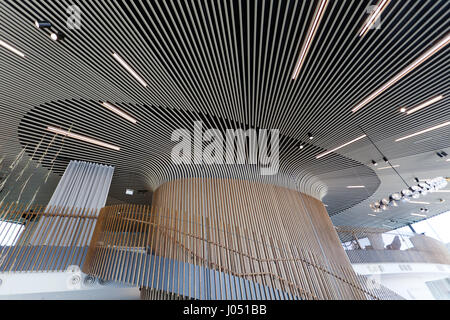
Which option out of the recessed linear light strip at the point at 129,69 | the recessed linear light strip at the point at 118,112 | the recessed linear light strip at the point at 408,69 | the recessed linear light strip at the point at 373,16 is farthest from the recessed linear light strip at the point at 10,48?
the recessed linear light strip at the point at 408,69

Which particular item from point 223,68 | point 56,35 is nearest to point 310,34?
point 223,68

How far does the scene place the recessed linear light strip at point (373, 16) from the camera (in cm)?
354

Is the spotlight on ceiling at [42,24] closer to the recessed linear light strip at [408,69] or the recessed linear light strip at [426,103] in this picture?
the recessed linear light strip at [408,69]

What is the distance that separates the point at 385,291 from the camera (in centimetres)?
929

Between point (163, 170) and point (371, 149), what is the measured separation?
7.71 metres

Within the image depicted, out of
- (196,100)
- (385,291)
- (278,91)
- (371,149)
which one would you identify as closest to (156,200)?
(196,100)

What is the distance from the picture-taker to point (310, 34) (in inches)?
158

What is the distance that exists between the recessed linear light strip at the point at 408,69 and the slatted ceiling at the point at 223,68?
140 mm

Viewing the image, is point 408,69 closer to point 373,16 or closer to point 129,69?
point 373,16

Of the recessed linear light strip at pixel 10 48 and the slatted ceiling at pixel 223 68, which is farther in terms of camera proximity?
the recessed linear light strip at pixel 10 48

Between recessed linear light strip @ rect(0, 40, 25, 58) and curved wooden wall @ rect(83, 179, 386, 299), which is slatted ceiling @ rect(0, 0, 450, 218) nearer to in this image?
recessed linear light strip @ rect(0, 40, 25, 58)

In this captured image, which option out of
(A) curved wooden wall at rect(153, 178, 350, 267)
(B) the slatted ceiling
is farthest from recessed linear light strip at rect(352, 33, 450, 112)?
(A) curved wooden wall at rect(153, 178, 350, 267)

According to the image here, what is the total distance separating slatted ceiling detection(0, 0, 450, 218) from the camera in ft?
12.4

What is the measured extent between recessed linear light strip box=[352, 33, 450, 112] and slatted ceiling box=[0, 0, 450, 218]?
0.14 m
